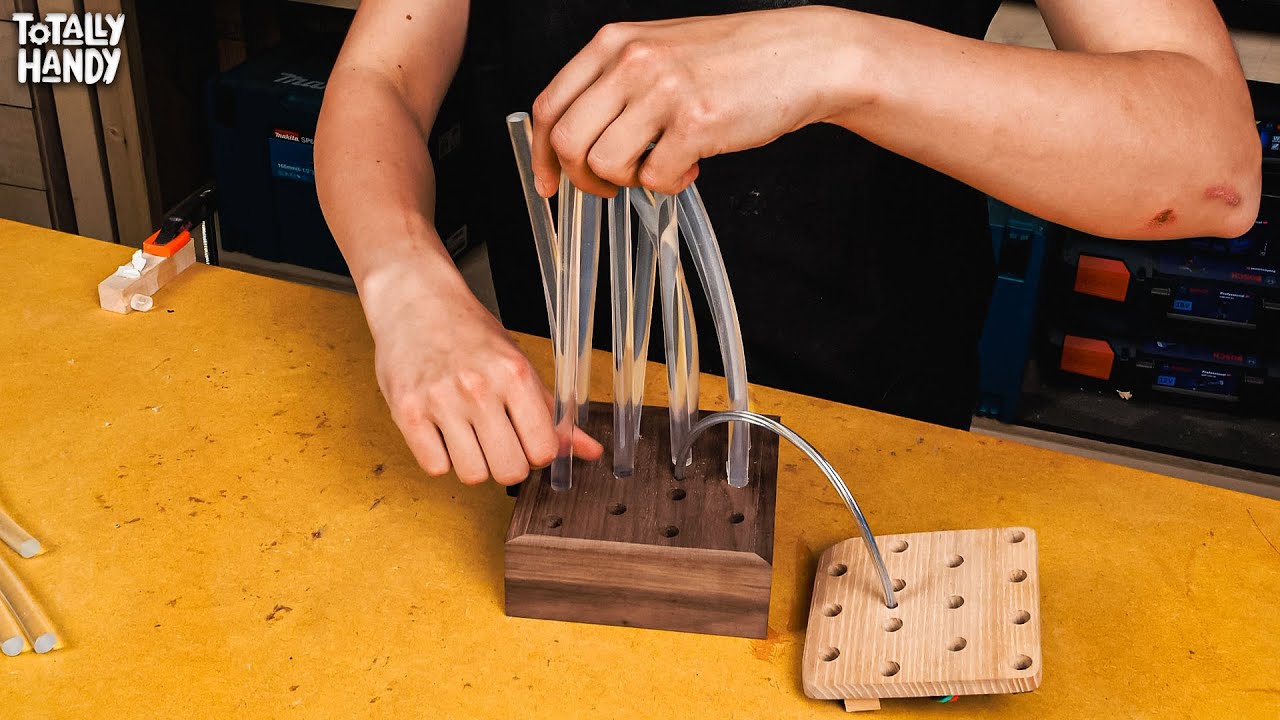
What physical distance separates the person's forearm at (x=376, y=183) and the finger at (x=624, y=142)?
205 mm

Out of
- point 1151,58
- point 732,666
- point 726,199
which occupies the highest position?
point 1151,58

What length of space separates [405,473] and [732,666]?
0.96 ft

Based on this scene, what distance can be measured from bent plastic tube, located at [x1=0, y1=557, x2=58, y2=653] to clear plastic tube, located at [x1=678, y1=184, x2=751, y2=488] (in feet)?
1.41

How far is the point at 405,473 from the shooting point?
0.80m

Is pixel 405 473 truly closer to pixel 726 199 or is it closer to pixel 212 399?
pixel 212 399

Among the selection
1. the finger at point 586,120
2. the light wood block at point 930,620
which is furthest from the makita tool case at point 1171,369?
the finger at point 586,120

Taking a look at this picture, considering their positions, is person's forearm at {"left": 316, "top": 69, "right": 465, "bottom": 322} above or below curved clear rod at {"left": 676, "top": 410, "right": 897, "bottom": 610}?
above

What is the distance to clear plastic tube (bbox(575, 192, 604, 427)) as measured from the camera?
63 cm

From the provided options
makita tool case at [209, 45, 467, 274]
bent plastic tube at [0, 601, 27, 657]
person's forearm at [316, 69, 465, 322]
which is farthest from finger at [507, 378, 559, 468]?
makita tool case at [209, 45, 467, 274]

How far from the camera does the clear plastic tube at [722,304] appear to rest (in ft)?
2.06

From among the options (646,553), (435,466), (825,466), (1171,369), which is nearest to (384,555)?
(435,466)

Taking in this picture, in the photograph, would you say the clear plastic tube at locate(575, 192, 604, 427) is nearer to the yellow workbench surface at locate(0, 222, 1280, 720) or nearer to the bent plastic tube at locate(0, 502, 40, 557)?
the yellow workbench surface at locate(0, 222, 1280, 720)

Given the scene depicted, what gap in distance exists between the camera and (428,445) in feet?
2.21

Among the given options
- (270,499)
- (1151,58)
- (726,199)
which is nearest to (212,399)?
(270,499)
